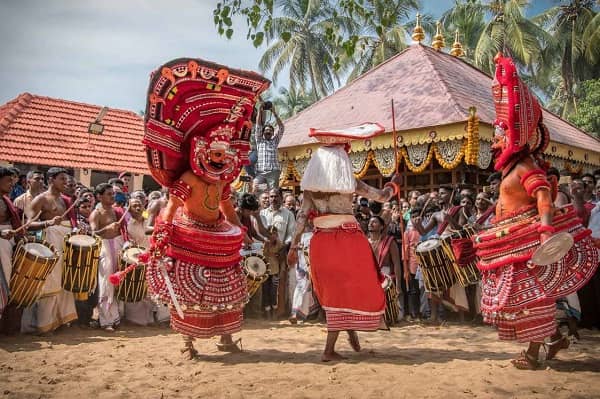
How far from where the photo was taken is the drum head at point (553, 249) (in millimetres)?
4254

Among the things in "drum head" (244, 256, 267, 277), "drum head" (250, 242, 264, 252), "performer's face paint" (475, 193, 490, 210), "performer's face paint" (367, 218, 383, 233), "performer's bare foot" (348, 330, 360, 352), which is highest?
"performer's face paint" (475, 193, 490, 210)

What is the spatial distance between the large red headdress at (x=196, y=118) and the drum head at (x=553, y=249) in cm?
276

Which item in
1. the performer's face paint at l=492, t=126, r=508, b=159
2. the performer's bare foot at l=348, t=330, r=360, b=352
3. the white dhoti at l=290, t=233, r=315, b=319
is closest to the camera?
the performer's face paint at l=492, t=126, r=508, b=159

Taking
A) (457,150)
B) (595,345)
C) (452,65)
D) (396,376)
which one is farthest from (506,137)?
(452,65)

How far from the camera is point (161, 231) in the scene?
502 cm

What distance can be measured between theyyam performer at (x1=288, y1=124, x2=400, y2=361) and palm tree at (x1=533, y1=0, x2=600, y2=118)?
24954mm

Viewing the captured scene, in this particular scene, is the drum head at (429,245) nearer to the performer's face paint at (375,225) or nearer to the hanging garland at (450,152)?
the performer's face paint at (375,225)

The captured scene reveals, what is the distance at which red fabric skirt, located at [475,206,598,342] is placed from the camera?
4531 millimetres

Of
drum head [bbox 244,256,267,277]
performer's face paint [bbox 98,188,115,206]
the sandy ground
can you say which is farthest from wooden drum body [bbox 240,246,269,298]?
performer's face paint [bbox 98,188,115,206]

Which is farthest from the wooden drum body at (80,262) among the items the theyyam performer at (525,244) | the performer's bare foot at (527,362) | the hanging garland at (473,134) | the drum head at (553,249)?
the hanging garland at (473,134)

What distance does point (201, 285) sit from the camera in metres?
5.17

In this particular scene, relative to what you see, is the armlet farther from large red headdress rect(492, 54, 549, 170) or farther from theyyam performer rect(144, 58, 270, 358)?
large red headdress rect(492, 54, 549, 170)

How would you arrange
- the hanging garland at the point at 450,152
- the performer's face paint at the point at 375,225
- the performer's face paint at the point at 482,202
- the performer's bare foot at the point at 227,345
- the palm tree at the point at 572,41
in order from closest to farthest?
the performer's bare foot at the point at 227,345, the performer's face paint at the point at 482,202, the performer's face paint at the point at 375,225, the hanging garland at the point at 450,152, the palm tree at the point at 572,41

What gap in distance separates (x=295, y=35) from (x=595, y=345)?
26.6 meters
